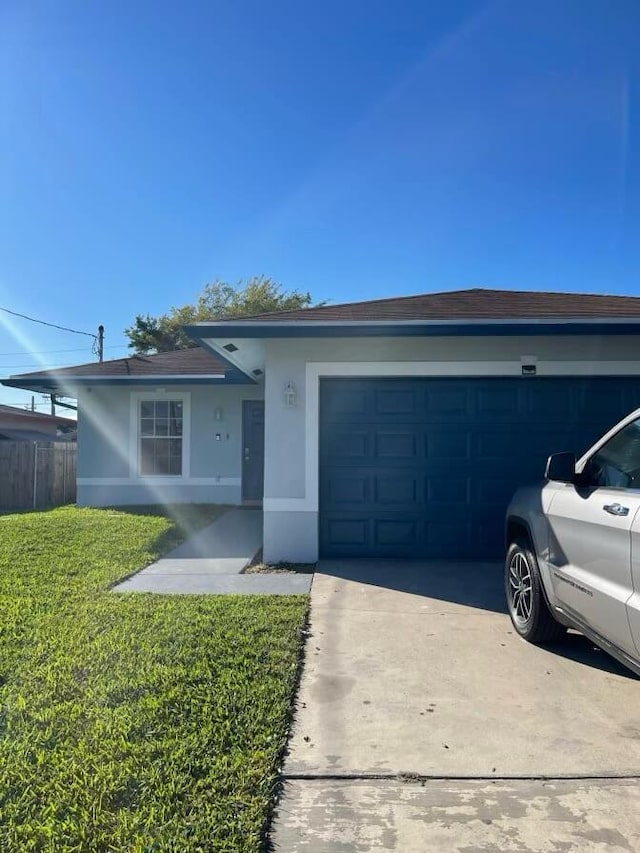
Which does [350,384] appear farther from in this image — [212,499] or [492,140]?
[212,499]

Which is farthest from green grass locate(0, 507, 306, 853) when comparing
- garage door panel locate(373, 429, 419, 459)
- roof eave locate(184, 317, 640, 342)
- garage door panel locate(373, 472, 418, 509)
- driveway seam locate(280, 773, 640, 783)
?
roof eave locate(184, 317, 640, 342)

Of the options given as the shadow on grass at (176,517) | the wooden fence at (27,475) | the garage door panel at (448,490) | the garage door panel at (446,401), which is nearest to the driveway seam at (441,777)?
the shadow on grass at (176,517)

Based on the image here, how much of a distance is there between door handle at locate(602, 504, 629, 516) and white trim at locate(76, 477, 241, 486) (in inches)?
411

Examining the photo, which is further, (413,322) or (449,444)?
(449,444)

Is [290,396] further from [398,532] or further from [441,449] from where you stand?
[398,532]

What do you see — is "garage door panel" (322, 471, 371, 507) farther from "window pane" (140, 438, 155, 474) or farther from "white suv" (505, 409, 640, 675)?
"window pane" (140, 438, 155, 474)

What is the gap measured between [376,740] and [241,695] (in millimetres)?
883

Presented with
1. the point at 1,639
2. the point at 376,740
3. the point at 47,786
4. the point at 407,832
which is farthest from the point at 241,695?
the point at 1,639

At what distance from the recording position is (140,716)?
10.9ft

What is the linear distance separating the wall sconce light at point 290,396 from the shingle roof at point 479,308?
0.88 m

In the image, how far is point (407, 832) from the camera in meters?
2.48

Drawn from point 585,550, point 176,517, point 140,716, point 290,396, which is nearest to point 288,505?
point 290,396

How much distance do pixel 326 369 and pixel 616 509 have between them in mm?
4722

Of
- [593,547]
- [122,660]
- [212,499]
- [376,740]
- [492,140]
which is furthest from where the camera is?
[212,499]
